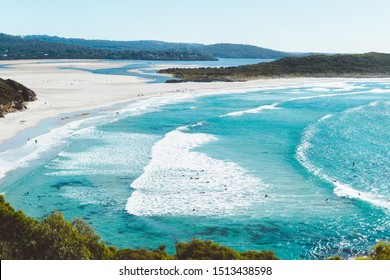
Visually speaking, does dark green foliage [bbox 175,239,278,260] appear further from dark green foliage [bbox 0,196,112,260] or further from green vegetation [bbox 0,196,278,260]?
dark green foliage [bbox 0,196,112,260]

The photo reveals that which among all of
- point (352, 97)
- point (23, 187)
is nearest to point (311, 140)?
point (23, 187)

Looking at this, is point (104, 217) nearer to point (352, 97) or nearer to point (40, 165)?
point (40, 165)

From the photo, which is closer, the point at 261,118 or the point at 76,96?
the point at 261,118

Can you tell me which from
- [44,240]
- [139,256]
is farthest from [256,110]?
[44,240]

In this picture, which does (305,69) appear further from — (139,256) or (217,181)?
(139,256)

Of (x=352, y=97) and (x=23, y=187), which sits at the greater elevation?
(x=352, y=97)

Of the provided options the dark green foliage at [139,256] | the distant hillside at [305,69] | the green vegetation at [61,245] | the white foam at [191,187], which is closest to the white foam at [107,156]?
the white foam at [191,187]

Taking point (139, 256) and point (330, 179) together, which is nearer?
point (139, 256)
